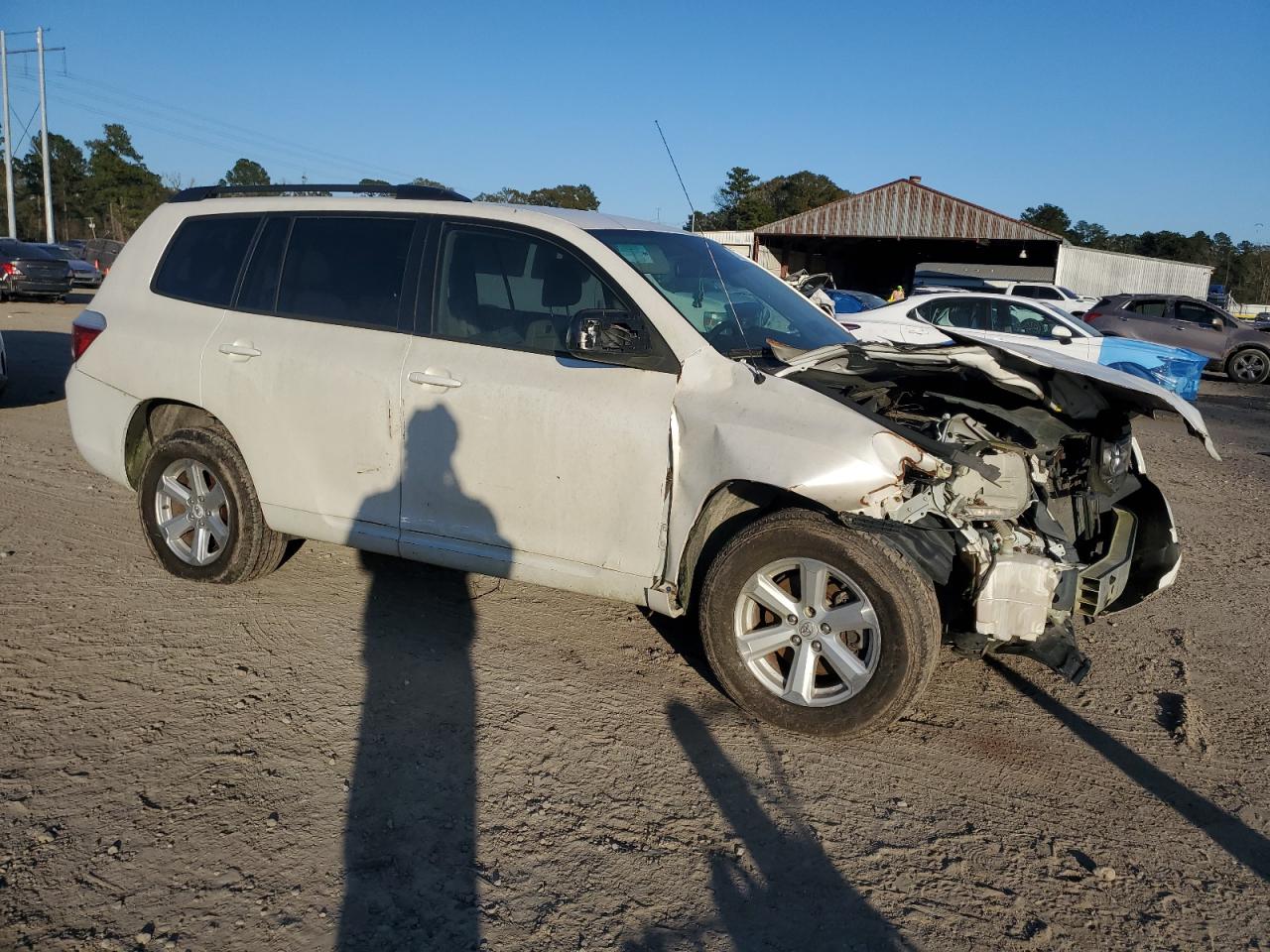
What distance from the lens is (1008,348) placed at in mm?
4293

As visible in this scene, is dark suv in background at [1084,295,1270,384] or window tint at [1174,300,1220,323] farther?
window tint at [1174,300,1220,323]

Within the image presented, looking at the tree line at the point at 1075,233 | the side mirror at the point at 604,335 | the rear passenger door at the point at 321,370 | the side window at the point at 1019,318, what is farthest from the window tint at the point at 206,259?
the tree line at the point at 1075,233

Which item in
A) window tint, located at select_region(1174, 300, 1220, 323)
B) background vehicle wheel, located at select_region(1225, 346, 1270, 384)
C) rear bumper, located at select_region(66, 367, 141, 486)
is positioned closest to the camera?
rear bumper, located at select_region(66, 367, 141, 486)

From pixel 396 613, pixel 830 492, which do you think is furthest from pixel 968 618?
pixel 396 613

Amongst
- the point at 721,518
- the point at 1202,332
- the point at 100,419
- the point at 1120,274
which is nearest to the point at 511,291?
the point at 721,518

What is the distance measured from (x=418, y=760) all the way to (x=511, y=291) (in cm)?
208

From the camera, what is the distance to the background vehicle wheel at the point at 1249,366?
64.5ft

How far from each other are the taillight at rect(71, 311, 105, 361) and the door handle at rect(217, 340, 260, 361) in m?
0.99

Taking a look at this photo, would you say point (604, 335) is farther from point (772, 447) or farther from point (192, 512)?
point (192, 512)

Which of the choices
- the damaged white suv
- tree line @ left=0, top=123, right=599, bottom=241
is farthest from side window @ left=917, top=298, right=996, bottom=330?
tree line @ left=0, top=123, right=599, bottom=241

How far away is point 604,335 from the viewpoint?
390 cm

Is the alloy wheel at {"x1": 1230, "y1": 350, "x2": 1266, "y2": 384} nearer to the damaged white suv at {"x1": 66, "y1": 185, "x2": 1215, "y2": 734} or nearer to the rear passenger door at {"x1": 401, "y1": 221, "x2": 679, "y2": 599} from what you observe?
the damaged white suv at {"x1": 66, "y1": 185, "x2": 1215, "y2": 734}

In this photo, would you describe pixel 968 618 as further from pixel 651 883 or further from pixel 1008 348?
pixel 651 883

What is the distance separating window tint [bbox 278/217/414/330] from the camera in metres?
4.60
